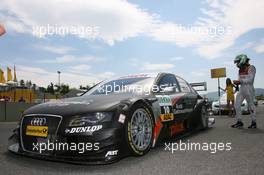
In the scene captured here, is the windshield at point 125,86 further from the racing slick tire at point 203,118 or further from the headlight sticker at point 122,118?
the racing slick tire at point 203,118

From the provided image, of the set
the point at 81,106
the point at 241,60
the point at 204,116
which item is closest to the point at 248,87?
the point at 241,60

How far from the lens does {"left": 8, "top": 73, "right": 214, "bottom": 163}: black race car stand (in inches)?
145

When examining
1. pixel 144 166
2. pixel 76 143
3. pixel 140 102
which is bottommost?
pixel 144 166

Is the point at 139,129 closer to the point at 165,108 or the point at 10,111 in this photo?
the point at 165,108

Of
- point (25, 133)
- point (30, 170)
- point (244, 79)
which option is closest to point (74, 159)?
point (30, 170)

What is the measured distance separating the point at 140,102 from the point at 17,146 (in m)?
1.78

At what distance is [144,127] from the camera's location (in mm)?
4438

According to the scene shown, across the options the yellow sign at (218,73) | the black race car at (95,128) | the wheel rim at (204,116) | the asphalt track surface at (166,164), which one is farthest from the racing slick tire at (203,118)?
the yellow sign at (218,73)

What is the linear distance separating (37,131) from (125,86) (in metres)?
1.86

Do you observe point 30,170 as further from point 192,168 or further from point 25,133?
point 192,168

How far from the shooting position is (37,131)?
388 cm

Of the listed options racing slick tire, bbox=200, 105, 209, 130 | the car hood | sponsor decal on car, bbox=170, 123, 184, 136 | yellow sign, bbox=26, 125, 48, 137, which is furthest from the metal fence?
yellow sign, bbox=26, 125, 48, 137

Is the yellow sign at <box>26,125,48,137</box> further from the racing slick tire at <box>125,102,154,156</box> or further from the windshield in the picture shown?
the windshield

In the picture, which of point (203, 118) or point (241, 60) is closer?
point (203, 118)
